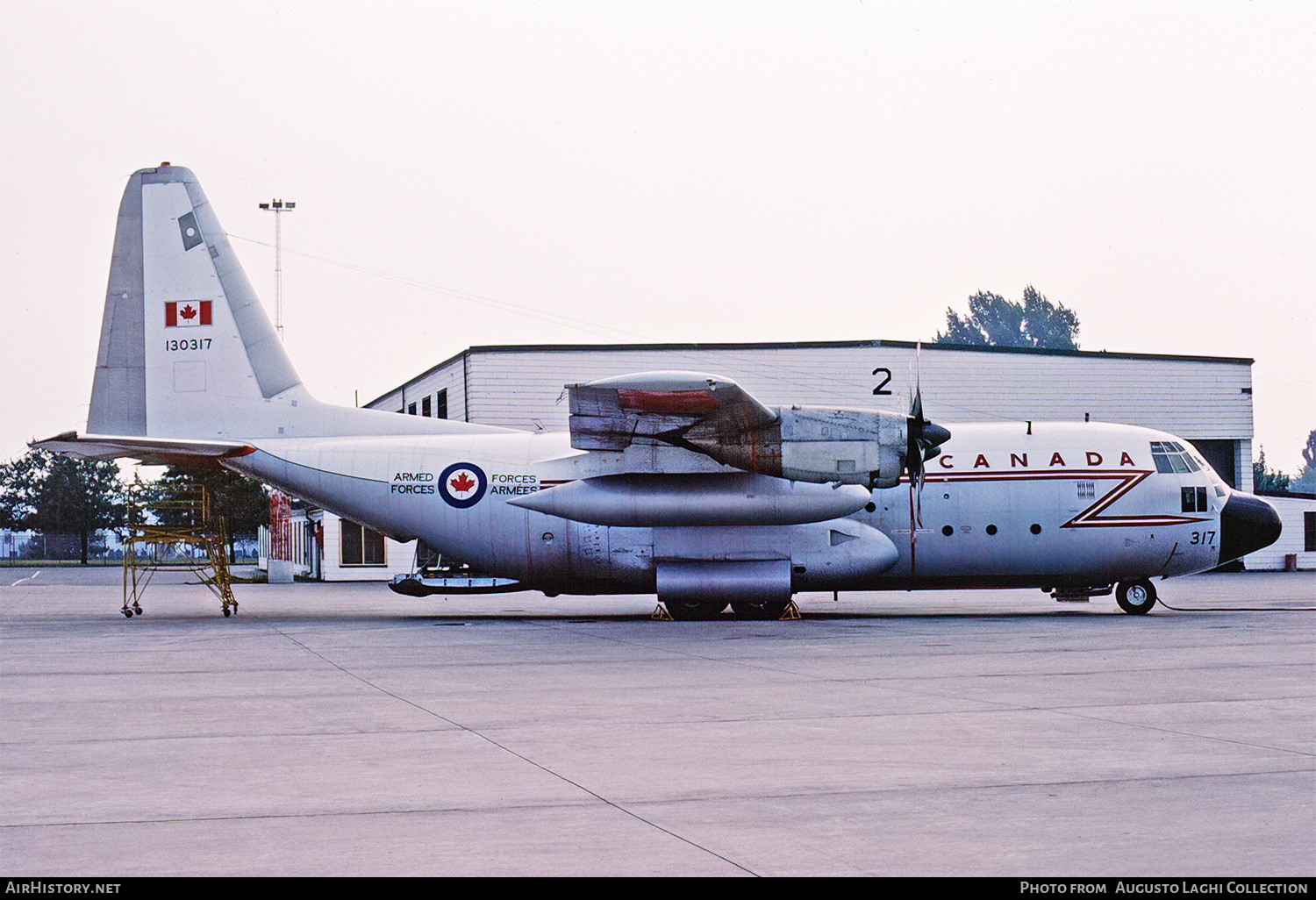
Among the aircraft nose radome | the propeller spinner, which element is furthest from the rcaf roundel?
the aircraft nose radome

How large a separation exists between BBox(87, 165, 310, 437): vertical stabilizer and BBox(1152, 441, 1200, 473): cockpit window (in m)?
17.3

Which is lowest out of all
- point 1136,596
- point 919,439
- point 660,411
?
point 1136,596

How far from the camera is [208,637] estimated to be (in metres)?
20.7

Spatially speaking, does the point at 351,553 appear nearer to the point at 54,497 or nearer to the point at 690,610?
the point at 690,610

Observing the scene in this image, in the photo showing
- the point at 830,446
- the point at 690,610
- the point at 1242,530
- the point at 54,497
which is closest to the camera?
the point at 830,446

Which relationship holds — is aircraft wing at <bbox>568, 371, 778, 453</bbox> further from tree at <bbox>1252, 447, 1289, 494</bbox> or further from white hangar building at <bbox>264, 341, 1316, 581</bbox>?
tree at <bbox>1252, 447, 1289, 494</bbox>

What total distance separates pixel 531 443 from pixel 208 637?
760cm

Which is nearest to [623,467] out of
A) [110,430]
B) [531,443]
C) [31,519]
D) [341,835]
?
[531,443]

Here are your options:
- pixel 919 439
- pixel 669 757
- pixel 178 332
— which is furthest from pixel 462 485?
pixel 669 757

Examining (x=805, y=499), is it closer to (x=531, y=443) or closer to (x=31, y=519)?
(x=531, y=443)

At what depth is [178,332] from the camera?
26969 millimetres

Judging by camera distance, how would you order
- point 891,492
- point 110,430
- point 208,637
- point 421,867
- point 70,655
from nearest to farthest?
point 421,867
point 70,655
point 208,637
point 891,492
point 110,430

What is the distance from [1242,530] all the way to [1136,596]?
2.39 metres

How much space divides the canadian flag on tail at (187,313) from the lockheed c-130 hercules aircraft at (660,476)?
0.12 feet
